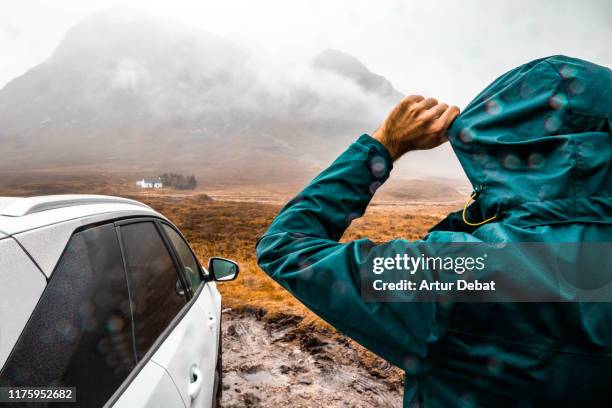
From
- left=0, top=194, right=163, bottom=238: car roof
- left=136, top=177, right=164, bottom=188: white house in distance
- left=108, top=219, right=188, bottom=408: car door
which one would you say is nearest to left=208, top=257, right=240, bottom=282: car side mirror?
left=108, top=219, right=188, bottom=408: car door

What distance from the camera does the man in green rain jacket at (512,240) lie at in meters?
0.84

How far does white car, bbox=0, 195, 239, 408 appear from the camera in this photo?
0.93 m

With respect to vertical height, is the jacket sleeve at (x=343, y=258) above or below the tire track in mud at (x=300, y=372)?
above

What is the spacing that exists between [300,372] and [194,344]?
8.43ft

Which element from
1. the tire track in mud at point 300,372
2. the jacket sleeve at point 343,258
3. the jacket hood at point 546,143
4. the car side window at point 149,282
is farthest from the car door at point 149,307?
the tire track in mud at point 300,372

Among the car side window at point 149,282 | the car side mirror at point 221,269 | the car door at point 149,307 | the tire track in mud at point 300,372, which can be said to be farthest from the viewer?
the tire track in mud at point 300,372

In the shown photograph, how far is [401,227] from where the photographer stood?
85.5 feet

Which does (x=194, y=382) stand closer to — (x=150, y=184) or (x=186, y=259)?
(x=186, y=259)

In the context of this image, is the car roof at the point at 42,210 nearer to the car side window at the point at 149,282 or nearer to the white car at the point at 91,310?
the white car at the point at 91,310

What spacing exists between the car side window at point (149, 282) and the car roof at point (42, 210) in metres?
0.22

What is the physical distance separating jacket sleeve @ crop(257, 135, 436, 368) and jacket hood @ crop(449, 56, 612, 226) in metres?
0.27

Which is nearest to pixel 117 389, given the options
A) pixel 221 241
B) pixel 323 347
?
pixel 323 347

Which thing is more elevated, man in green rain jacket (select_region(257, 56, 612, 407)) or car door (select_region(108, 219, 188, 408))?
man in green rain jacket (select_region(257, 56, 612, 407))

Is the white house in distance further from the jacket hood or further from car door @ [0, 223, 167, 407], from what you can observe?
the jacket hood
